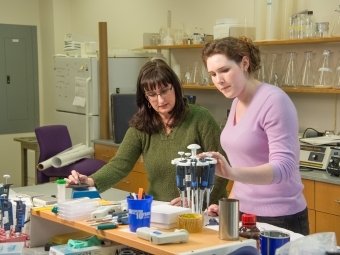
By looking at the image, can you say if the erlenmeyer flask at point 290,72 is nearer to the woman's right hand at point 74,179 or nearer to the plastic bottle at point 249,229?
the woman's right hand at point 74,179

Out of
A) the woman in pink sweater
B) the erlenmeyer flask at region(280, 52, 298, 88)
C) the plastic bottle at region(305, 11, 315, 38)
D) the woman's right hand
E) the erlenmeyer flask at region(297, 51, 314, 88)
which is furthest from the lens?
the erlenmeyer flask at region(280, 52, 298, 88)

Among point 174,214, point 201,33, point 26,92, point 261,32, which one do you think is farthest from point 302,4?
point 26,92

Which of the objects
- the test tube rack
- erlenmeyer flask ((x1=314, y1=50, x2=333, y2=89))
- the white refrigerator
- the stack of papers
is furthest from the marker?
the white refrigerator

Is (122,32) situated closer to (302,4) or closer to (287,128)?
(302,4)

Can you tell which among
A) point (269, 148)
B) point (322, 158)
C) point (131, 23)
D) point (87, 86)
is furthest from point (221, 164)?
point (131, 23)

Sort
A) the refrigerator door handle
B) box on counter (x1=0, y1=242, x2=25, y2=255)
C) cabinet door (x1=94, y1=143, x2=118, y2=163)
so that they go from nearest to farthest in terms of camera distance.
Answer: box on counter (x1=0, y1=242, x2=25, y2=255) → cabinet door (x1=94, y1=143, x2=118, y2=163) → the refrigerator door handle

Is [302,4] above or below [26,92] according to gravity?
above

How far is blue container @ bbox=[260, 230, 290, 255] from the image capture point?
1746 millimetres

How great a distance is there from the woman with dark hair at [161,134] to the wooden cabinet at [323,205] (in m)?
1.22

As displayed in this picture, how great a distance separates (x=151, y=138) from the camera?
262 cm

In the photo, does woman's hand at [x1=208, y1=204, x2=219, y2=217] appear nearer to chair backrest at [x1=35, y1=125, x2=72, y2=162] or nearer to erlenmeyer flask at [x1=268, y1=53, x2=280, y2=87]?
erlenmeyer flask at [x1=268, y1=53, x2=280, y2=87]

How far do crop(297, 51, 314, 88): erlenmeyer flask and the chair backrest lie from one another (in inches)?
84.7

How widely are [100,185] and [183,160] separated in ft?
2.19

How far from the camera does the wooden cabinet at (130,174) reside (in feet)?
16.2
